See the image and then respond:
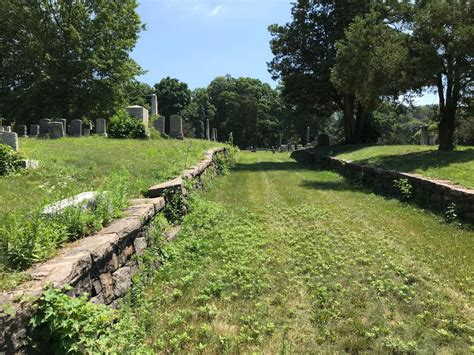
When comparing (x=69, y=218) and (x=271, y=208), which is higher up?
(x=69, y=218)

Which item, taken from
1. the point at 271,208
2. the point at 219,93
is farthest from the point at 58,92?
the point at 219,93

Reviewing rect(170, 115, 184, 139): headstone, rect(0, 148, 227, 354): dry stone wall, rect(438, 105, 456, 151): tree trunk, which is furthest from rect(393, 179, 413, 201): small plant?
rect(170, 115, 184, 139): headstone

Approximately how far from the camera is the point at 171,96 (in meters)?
72.1

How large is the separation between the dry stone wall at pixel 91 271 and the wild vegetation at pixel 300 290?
18 centimetres

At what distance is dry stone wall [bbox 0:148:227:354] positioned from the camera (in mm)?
2472

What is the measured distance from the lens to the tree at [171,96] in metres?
71.9

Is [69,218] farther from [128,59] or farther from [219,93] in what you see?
[219,93]

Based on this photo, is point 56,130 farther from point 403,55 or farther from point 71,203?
point 71,203

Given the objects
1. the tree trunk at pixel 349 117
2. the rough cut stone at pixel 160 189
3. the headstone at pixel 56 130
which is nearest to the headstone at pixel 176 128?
the headstone at pixel 56 130

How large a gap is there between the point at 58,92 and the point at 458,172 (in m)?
29.2

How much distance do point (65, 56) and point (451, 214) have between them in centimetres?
3163

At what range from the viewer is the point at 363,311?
13.3 ft

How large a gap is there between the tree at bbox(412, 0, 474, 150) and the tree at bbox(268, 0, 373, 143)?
1018 cm

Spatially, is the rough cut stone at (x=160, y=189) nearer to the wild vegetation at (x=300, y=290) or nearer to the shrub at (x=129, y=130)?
the wild vegetation at (x=300, y=290)
